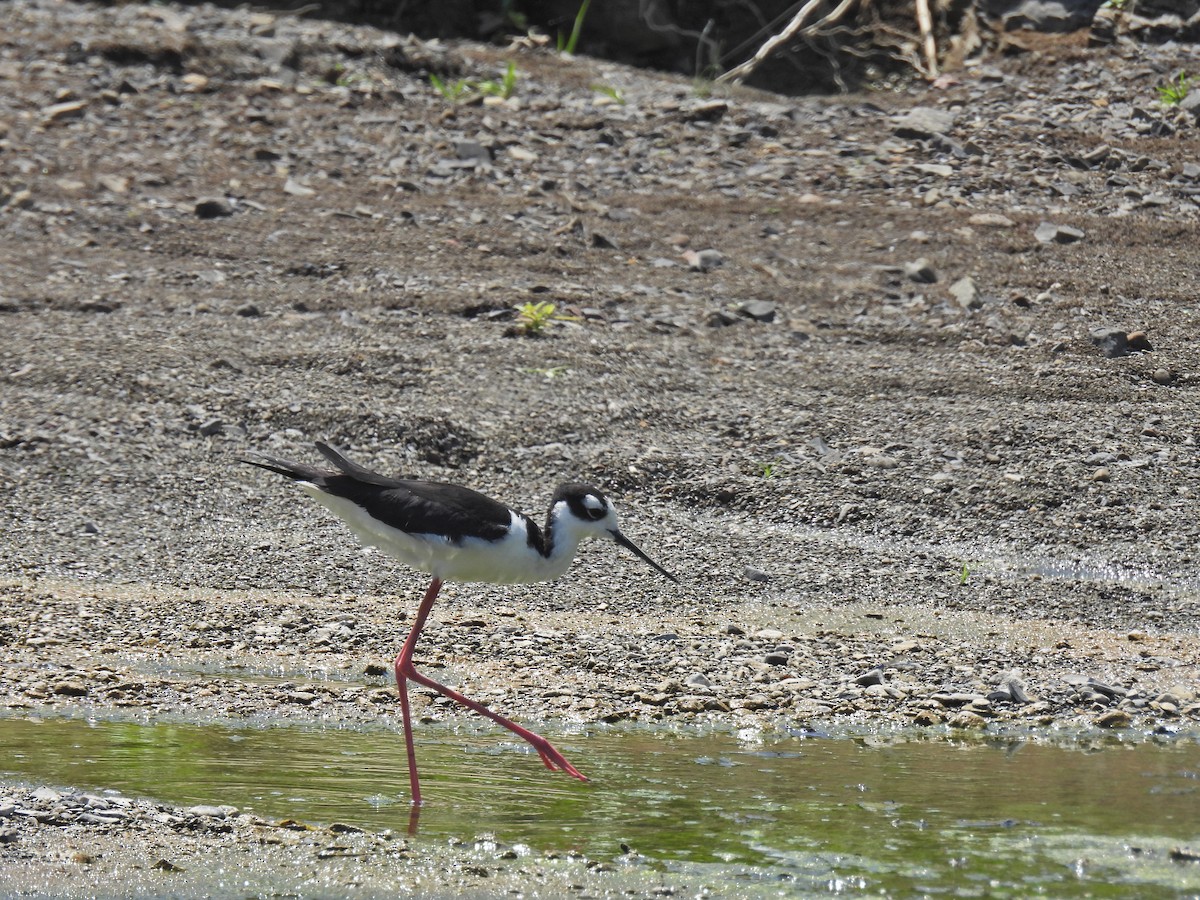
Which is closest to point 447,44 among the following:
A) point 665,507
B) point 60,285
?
point 60,285

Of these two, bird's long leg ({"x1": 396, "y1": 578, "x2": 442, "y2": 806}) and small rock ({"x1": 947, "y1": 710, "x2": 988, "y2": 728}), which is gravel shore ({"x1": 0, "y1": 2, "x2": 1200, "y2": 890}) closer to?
small rock ({"x1": 947, "y1": 710, "x2": 988, "y2": 728})

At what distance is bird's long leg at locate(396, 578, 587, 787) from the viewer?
19.3 ft

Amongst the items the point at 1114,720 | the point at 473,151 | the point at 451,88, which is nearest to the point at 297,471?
the point at 1114,720

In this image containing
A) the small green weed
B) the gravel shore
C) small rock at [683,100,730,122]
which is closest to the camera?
the gravel shore

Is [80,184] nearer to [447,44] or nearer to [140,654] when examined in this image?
[447,44]

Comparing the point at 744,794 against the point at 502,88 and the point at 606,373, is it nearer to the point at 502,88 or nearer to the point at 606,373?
the point at 606,373

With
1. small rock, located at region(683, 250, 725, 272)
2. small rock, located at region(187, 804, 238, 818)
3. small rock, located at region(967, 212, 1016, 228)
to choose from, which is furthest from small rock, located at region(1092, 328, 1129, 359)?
small rock, located at region(187, 804, 238, 818)

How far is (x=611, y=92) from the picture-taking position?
14148 millimetres

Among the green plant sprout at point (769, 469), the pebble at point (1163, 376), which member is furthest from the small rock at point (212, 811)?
the pebble at point (1163, 376)

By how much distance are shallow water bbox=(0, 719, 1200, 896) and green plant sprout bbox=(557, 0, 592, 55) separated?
9.63 metres

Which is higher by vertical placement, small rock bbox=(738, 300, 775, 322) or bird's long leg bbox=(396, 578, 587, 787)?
small rock bbox=(738, 300, 775, 322)

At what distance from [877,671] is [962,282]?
5106mm

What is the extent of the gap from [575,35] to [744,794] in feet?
34.3

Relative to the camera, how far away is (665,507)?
9289mm
